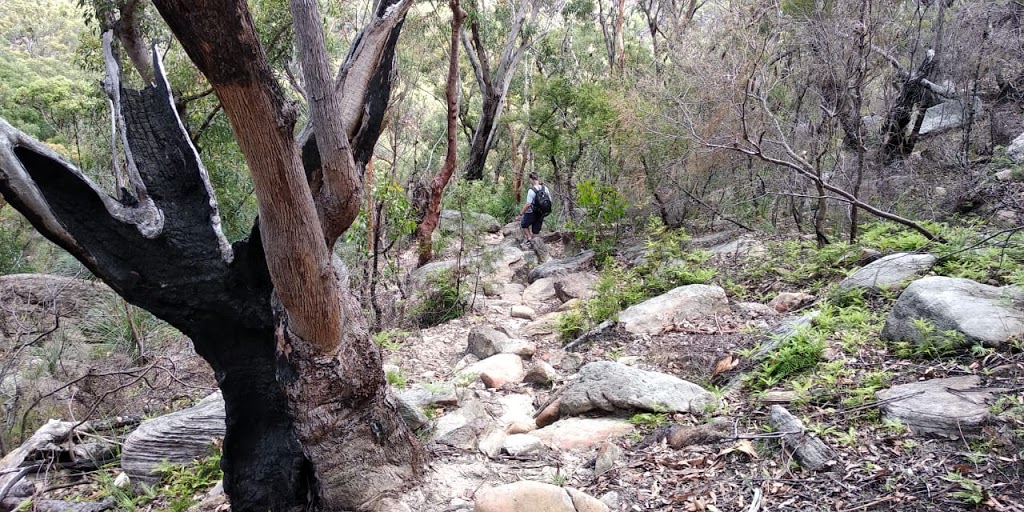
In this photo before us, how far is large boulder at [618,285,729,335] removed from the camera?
5821 mm

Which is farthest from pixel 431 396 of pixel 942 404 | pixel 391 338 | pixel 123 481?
pixel 942 404

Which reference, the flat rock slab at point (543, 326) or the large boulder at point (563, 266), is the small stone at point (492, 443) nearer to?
the flat rock slab at point (543, 326)

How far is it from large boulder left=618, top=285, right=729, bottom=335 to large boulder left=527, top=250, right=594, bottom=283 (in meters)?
3.24

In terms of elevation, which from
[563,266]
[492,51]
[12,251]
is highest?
[492,51]

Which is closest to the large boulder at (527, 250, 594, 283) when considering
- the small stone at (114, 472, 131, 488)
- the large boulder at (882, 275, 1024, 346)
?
the large boulder at (882, 275, 1024, 346)

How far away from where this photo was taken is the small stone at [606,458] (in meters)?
3.37

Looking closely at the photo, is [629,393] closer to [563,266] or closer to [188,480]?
[188,480]

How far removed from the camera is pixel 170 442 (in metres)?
4.31

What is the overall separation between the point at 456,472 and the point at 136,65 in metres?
7.80

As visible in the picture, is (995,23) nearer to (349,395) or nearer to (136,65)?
(349,395)

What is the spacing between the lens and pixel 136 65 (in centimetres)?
815

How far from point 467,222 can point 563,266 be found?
181 centimetres

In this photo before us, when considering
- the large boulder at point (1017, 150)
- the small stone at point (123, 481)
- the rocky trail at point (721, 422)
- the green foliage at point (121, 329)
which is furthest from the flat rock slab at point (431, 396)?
the large boulder at point (1017, 150)

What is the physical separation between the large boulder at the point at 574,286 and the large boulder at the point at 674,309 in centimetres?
171
